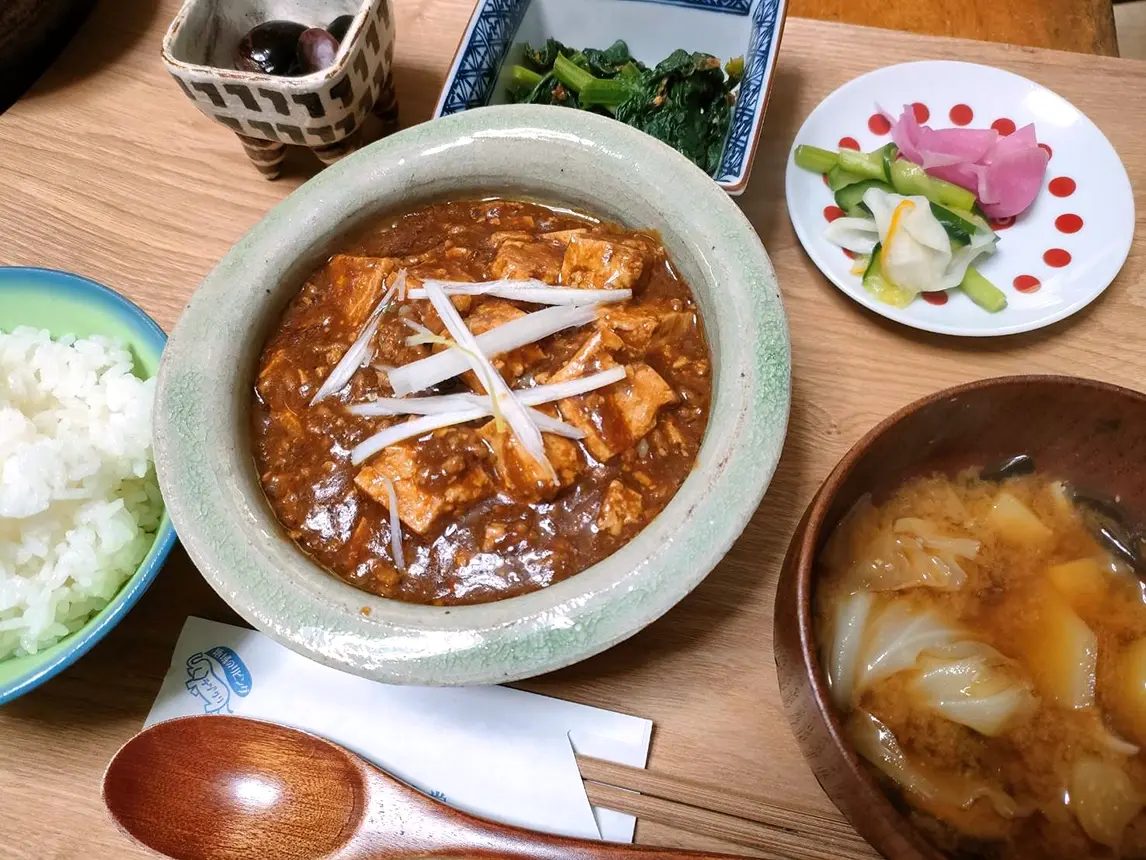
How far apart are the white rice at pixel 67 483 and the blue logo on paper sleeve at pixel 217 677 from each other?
0.74 ft

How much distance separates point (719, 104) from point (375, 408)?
1.28 meters

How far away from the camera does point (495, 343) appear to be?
1.56 meters

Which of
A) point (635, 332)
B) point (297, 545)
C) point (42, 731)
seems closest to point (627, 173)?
point (635, 332)

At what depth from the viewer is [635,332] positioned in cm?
155

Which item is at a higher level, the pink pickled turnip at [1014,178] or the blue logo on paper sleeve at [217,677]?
the pink pickled turnip at [1014,178]

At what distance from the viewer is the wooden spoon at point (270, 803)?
1.39 m

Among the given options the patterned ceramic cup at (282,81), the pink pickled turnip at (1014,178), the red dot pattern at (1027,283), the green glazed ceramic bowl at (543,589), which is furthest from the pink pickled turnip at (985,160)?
the patterned ceramic cup at (282,81)

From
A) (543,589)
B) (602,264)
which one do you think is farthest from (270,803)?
(602,264)

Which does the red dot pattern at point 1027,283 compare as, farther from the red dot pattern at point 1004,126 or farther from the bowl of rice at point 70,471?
the bowl of rice at point 70,471

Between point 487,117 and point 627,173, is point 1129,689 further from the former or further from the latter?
point 487,117

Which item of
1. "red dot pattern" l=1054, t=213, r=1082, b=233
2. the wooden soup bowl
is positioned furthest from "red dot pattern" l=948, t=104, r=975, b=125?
the wooden soup bowl

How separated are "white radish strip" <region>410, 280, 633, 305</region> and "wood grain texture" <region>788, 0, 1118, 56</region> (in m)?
1.52

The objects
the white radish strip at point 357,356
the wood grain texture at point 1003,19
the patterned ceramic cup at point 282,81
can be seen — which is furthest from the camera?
the wood grain texture at point 1003,19

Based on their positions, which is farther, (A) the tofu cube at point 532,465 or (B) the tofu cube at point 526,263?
(B) the tofu cube at point 526,263
